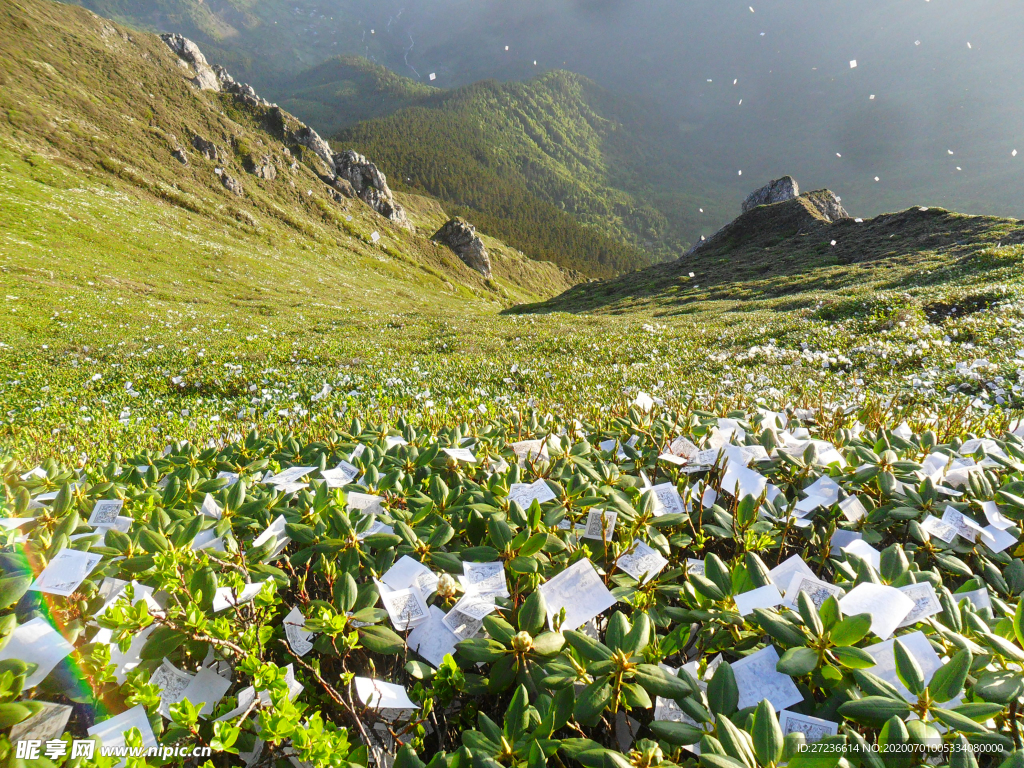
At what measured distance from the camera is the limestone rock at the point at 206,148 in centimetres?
8012

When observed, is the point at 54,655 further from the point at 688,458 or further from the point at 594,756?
the point at 688,458

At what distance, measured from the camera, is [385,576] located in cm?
152

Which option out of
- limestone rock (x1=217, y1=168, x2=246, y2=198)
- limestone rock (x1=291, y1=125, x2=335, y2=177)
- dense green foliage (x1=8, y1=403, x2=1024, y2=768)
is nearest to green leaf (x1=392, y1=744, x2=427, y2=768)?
dense green foliage (x1=8, y1=403, x2=1024, y2=768)

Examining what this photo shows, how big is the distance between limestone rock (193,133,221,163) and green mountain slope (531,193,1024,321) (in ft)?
234

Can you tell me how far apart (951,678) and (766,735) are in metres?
0.46

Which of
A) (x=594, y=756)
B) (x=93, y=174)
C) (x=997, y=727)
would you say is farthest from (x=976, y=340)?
(x=93, y=174)

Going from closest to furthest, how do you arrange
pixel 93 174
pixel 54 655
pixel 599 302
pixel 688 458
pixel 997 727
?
pixel 997 727 < pixel 54 655 < pixel 688 458 < pixel 599 302 < pixel 93 174

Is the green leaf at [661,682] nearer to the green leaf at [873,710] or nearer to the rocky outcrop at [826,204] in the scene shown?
the green leaf at [873,710]

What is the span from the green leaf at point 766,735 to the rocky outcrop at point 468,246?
118934 mm

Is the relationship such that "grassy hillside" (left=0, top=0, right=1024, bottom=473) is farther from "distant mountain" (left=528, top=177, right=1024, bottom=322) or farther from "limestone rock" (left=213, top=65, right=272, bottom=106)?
"limestone rock" (left=213, top=65, right=272, bottom=106)

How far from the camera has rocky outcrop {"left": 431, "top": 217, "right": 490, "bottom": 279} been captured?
116562 mm

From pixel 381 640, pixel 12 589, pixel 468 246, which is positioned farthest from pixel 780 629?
pixel 468 246

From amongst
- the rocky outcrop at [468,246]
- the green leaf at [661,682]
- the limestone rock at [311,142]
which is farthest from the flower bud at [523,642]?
the limestone rock at [311,142]

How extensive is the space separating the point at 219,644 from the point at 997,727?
6.31 feet
